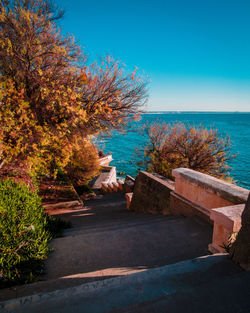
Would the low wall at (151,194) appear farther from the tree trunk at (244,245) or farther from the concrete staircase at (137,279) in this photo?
the tree trunk at (244,245)

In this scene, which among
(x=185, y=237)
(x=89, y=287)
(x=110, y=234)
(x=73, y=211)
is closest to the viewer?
(x=89, y=287)

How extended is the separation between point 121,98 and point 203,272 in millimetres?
8093

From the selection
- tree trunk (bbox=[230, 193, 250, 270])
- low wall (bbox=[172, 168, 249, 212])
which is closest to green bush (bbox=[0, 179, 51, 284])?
tree trunk (bbox=[230, 193, 250, 270])

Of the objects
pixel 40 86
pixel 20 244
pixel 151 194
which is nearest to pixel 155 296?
pixel 20 244

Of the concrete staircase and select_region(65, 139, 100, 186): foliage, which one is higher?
the concrete staircase

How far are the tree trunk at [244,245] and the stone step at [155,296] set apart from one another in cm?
11

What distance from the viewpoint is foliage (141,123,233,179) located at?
12211mm

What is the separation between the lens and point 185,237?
12.3 feet

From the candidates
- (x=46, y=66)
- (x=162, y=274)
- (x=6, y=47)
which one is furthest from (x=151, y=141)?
(x=162, y=274)

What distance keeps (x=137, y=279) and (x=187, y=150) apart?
1132 centimetres

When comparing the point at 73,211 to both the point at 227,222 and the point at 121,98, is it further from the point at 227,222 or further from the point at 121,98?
the point at 227,222

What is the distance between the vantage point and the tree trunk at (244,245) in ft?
6.97

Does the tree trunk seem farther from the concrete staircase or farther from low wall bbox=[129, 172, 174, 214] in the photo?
low wall bbox=[129, 172, 174, 214]

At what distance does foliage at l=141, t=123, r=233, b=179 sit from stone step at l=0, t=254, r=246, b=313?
10692 millimetres
